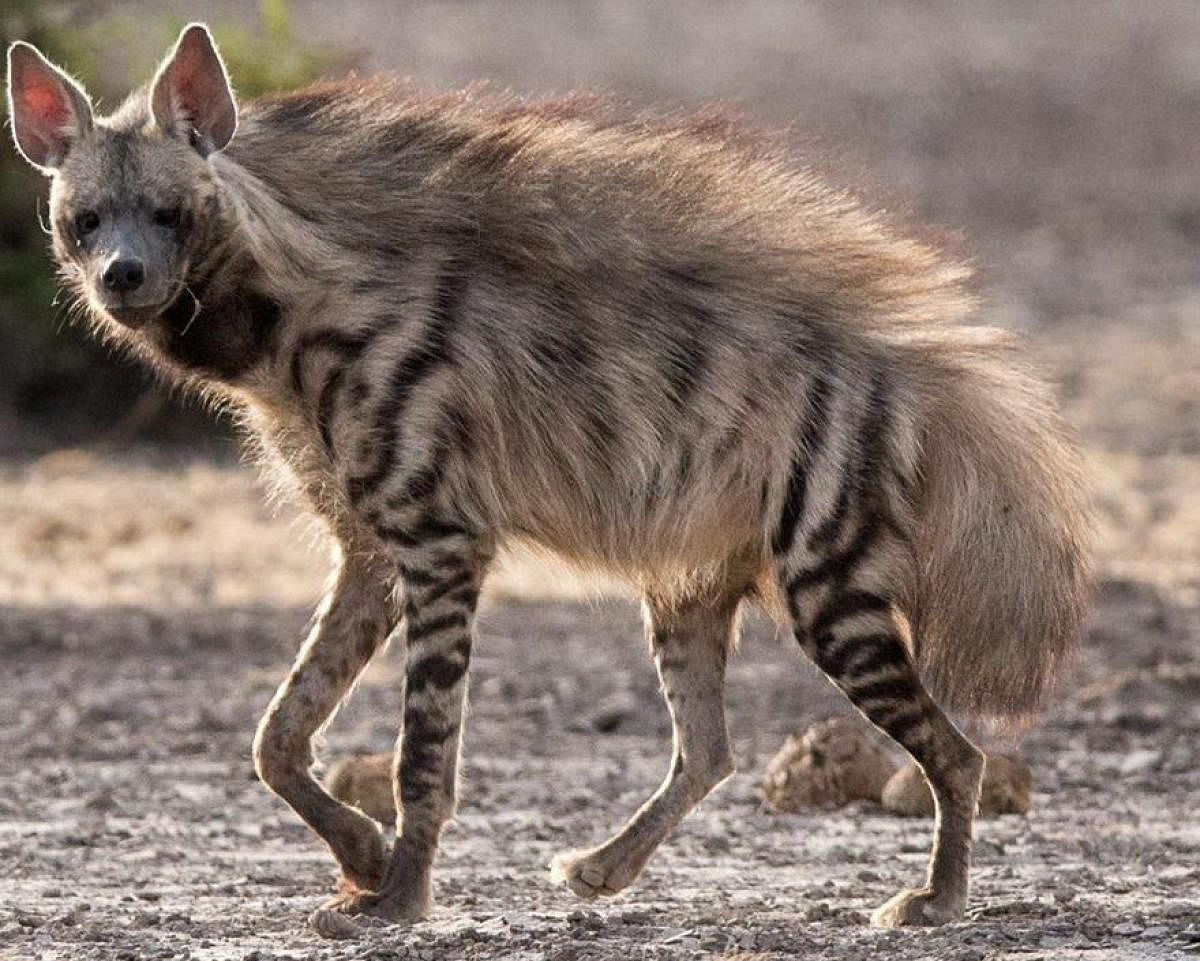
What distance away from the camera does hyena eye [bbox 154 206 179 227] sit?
17.4ft

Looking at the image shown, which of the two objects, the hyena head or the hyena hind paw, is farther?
the hyena head

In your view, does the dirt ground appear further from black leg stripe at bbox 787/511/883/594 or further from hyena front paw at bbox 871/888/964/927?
black leg stripe at bbox 787/511/883/594

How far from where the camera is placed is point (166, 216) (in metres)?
5.31

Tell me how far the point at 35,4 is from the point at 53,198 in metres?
6.04

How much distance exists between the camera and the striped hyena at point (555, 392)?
5.36 m

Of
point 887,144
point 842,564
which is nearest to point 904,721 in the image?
point 842,564

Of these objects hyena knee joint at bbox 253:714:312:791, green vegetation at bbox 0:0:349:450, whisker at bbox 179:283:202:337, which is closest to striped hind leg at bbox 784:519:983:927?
hyena knee joint at bbox 253:714:312:791

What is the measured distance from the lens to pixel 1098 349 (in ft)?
44.9

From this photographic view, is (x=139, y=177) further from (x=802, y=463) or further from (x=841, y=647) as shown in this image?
(x=841, y=647)

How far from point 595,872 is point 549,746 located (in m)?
1.53

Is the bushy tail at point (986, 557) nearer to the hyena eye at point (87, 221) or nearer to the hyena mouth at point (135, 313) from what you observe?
the hyena mouth at point (135, 313)

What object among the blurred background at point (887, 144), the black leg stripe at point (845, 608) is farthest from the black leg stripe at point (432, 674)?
the blurred background at point (887, 144)

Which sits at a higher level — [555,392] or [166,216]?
[166,216]

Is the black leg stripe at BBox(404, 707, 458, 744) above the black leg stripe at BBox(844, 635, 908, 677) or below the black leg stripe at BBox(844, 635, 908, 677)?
below
